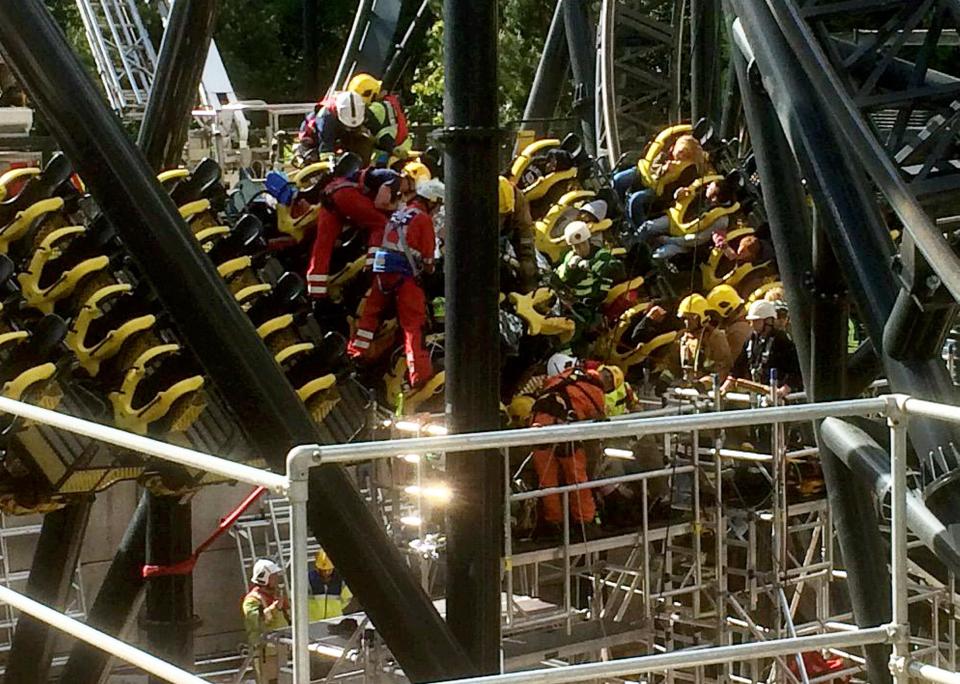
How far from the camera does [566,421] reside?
6711 mm

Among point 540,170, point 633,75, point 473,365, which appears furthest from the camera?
point 633,75

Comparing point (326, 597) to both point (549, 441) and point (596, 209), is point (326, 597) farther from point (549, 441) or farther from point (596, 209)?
point (549, 441)

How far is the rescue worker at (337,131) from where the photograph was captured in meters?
7.75

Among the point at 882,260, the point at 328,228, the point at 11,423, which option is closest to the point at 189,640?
the point at 11,423

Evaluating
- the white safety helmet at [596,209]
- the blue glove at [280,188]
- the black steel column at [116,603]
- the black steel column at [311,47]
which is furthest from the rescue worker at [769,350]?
→ the black steel column at [311,47]

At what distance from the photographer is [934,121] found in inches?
198

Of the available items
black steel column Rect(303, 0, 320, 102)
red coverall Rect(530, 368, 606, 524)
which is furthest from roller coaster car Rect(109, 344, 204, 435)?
black steel column Rect(303, 0, 320, 102)

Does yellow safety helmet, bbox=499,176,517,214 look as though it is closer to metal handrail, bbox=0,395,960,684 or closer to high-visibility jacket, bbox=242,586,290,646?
high-visibility jacket, bbox=242,586,290,646

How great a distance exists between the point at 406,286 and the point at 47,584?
195 cm

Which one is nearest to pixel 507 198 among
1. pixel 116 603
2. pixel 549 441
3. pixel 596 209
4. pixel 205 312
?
pixel 596 209

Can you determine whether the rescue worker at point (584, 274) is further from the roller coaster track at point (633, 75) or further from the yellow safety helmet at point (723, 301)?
the roller coaster track at point (633, 75)

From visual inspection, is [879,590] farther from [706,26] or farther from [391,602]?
[706,26]

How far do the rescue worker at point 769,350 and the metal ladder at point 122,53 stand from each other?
12.6 metres

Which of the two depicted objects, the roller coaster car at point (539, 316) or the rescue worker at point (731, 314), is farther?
the rescue worker at point (731, 314)
